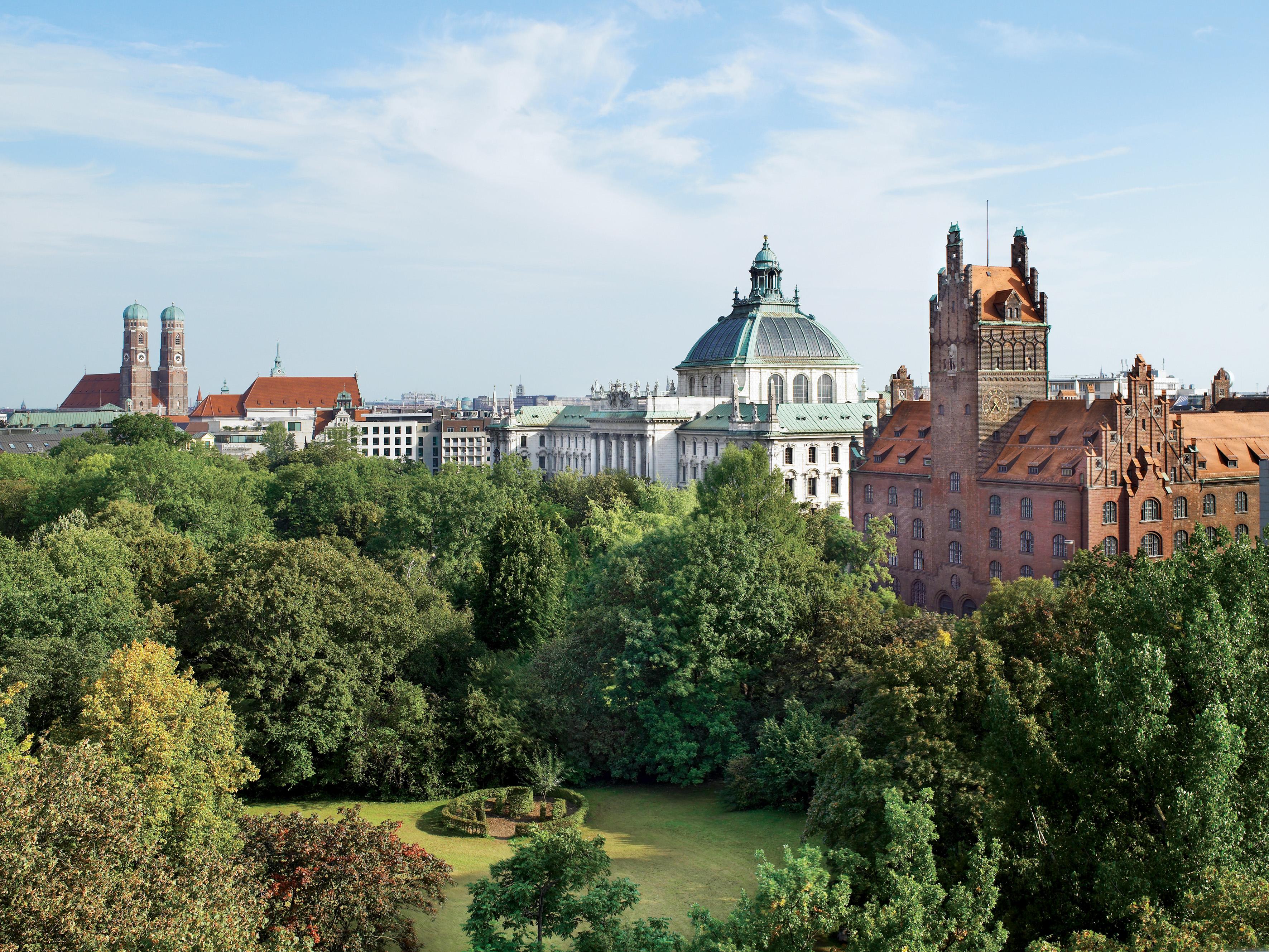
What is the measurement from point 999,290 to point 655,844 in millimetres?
46689

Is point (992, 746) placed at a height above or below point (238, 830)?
above

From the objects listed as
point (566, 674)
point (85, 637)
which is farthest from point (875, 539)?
point (85, 637)

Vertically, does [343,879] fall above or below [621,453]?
below

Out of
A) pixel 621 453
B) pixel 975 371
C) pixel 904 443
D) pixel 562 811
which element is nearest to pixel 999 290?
pixel 975 371

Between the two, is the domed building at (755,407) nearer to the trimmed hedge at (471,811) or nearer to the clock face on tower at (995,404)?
the clock face on tower at (995,404)

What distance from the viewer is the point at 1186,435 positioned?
72.9 metres

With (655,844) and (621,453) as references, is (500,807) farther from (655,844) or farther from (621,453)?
(621,453)

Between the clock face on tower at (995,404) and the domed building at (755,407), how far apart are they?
4730 cm

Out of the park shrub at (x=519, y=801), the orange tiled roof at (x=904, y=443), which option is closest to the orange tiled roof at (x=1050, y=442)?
the orange tiled roof at (x=904, y=443)

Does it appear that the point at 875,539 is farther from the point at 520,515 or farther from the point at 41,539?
the point at 41,539

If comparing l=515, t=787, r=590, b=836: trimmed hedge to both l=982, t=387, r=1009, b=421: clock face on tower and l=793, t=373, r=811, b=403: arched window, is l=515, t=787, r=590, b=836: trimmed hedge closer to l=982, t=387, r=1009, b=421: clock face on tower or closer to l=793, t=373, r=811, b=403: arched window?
l=982, t=387, r=1009, b=421: clock face on tower

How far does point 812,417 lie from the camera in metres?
128

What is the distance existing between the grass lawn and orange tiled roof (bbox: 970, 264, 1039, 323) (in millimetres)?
39439

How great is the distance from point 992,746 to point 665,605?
73.4 feet
